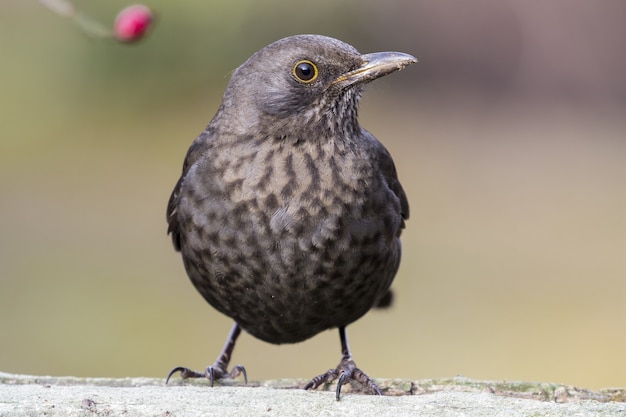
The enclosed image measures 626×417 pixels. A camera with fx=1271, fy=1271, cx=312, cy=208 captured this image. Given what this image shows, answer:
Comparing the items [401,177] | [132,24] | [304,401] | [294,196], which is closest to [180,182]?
[294,196]

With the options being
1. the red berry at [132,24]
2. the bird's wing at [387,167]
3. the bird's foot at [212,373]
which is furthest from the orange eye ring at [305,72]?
the bird's foot at [212,373]

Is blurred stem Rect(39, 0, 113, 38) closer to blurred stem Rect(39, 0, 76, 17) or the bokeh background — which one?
blurred stem Rect(39, 0, 76, 17)

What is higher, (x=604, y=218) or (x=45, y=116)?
(x=45, y=116)

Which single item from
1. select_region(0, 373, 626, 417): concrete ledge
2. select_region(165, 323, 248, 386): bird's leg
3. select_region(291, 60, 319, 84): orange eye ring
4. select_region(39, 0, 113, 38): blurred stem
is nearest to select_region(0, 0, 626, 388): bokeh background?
select_region(165, 323, 248, 386): bird's leg

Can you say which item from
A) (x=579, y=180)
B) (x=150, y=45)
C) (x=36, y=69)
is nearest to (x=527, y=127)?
(x=579, y=180)

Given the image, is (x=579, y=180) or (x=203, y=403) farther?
(x=579, y=180)

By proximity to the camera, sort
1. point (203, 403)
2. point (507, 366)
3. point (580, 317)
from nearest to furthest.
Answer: point (203, 403) < point (507, 366) < point (580, 317)

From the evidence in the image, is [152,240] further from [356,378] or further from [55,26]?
[356,378]
